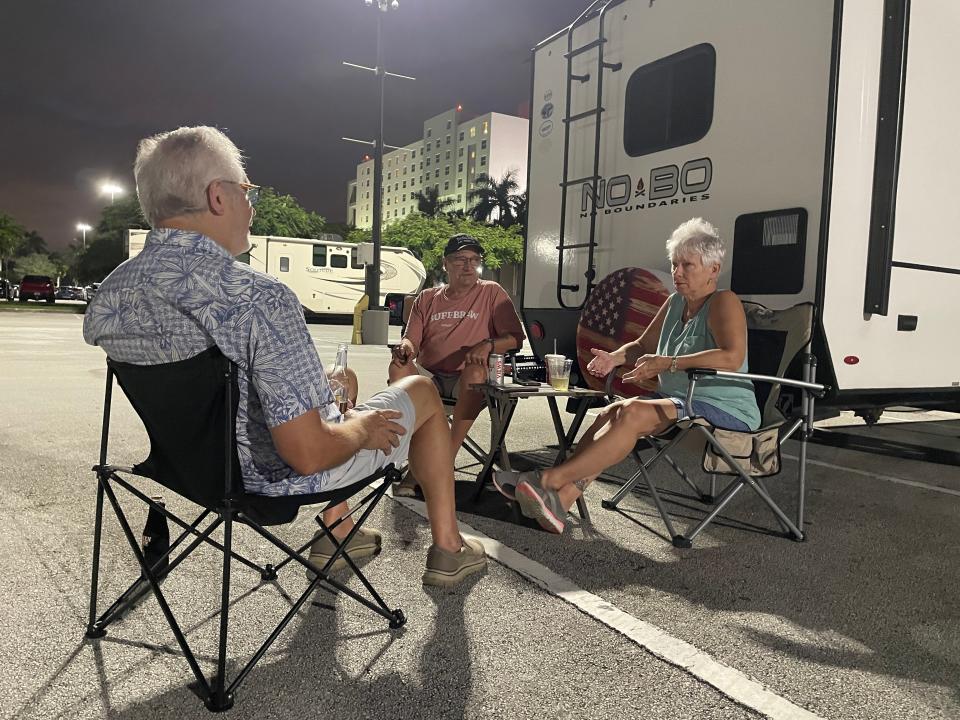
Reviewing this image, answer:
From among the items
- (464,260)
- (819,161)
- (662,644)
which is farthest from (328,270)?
(662,644)

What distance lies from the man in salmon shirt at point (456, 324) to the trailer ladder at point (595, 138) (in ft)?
3.20

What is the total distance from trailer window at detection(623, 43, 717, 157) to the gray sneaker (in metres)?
2.46

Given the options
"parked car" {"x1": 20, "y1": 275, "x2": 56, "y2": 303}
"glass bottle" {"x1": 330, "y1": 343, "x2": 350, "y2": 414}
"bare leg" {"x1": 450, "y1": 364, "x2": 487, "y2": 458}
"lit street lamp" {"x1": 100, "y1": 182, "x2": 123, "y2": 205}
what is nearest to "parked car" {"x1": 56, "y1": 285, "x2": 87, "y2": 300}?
"lit street lamp" {"x1": 100, "y1": 182, "x2": 123, "y2": 205}

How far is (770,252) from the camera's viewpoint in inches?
159

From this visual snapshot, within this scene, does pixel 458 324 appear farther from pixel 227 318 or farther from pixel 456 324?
pixel 227 318

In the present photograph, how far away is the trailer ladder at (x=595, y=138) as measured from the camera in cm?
516

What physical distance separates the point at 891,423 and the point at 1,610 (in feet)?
23.6

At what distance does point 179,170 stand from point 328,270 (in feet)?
74.8

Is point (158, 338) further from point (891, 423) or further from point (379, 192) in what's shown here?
point (379, 192)

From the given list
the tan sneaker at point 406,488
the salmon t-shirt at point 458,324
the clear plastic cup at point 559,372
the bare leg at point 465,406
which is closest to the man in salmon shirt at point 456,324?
the salmon t-shirt at point 458,324

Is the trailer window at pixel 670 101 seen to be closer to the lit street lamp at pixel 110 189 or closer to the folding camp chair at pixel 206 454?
the folding camp chair at pixel 206 454

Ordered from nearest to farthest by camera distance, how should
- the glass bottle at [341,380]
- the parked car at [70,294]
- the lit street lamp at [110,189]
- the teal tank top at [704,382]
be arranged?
the glass bottle at [341,380] < the teal tank top at [704,382] < the lit street lamp at [110,189] < the parked car at [70,294]

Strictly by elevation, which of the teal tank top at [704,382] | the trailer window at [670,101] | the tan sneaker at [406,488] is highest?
the trailer window at [670,101]

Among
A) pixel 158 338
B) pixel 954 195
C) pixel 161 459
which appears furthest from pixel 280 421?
pixel 954 195
